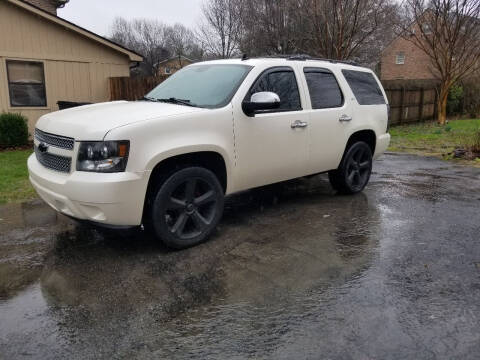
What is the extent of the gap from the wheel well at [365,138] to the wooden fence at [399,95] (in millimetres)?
8174

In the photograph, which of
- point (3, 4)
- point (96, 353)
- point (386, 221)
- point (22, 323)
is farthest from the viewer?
point (3, 4)

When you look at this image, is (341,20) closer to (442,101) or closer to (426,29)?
(426,29)

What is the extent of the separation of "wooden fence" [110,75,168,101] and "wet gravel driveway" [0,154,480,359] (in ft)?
26.2

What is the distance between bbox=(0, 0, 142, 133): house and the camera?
1148cm

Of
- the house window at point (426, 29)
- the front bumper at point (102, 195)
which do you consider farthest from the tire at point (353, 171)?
the house window at point (426, 29)

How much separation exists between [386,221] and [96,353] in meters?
3.75

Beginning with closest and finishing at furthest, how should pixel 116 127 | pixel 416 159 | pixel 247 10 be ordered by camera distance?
pixel 116 127 → pixel 416 159 → pixel 247 10

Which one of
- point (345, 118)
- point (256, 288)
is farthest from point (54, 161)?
point (345, 118)

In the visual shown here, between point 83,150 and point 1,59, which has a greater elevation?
point 1,59

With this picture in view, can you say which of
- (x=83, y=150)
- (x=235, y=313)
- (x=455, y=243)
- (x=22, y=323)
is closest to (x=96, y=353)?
(x=22, y=323)

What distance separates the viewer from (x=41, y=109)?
481 inches

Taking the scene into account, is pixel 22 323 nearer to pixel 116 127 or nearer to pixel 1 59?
pixel 116 127

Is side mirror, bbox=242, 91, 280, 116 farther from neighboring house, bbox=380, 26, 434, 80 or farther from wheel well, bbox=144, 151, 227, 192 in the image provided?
neighboring house, bbox=380, 26, 434, 80

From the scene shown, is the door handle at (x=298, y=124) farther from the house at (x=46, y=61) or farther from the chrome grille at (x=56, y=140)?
the house at (x=46, y=61)
